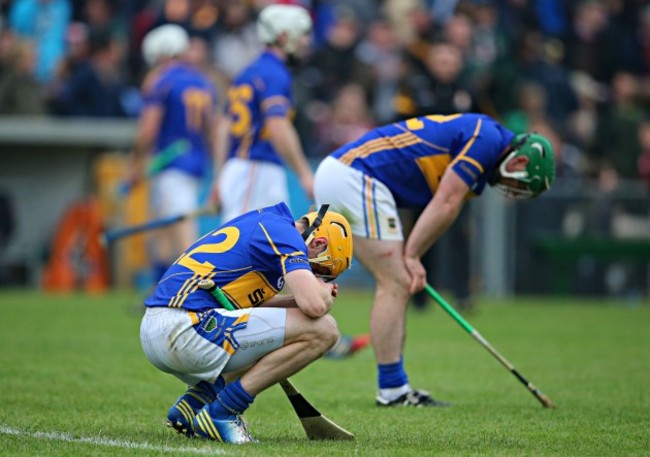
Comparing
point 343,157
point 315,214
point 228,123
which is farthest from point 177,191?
point 315,214

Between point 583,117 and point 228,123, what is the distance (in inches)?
434

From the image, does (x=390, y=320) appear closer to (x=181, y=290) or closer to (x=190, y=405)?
(x=190, y=405)

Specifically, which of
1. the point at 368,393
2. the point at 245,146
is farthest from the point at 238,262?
the point at 245,146

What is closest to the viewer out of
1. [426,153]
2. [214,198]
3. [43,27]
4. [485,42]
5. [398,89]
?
Answer: [426,153]

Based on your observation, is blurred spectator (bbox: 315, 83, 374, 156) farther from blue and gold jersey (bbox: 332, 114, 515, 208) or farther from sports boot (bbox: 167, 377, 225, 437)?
sports boot (bbox: 167, 377, 225, 437)

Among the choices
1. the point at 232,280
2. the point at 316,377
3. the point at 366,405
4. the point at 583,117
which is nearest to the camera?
the point at 232,280

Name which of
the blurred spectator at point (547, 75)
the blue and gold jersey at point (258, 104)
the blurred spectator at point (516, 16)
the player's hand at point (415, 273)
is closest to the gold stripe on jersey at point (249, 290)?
the player's hand at point (415, 273)

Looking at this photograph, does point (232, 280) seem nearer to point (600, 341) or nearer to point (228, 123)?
point (228, 123)

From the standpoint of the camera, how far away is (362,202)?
8.80 meters

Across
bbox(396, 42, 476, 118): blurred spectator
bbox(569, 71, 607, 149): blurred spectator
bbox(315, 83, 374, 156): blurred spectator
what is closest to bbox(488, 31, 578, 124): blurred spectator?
bbox(569, 71, 607, 149): blurred spectator

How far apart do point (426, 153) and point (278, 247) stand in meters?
2.48

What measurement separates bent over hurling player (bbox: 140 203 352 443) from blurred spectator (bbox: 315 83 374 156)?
40.2 feet

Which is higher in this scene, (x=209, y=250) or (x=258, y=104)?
(x=258, y=104)

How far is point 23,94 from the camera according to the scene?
1909cm
